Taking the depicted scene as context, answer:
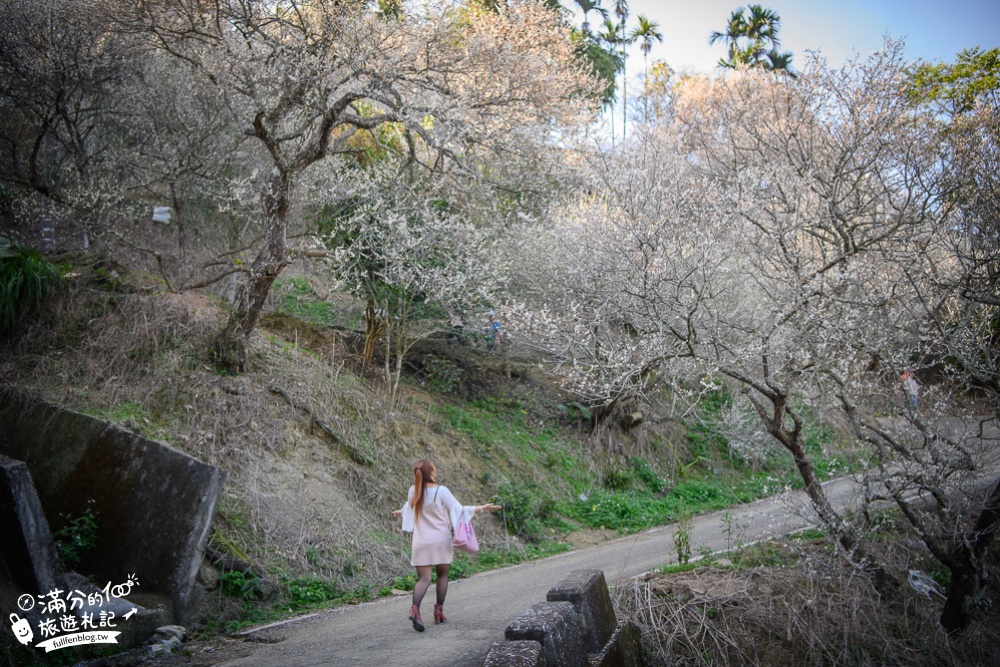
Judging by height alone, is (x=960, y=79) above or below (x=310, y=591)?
above

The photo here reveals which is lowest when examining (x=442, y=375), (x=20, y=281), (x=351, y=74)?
(x=442, y=375)

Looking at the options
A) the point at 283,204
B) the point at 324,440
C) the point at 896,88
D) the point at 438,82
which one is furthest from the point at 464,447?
the point at 896,88

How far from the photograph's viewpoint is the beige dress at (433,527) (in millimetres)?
6344

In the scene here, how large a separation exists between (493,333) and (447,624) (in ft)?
31.1

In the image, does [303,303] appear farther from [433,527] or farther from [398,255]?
[433,527]

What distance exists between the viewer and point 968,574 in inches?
317

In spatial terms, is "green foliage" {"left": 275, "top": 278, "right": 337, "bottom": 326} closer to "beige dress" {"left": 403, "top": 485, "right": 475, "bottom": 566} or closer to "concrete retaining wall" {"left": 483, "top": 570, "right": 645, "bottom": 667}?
"beige dress" {"left": 403, "top": 485, "right": 475, "bottom": 566}

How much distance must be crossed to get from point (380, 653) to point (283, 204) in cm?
654

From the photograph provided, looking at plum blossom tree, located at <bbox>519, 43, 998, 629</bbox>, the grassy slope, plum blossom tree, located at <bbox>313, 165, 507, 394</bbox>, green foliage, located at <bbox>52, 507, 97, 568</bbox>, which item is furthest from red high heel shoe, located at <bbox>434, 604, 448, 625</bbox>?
plum blossom tree, located at <bbox>313, 165, 507, 394</bbox>

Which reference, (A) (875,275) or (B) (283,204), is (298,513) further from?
(A) (875,275)

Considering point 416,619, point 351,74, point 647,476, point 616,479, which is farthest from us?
point 647,476

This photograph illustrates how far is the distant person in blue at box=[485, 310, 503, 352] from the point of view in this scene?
15227 millimetres

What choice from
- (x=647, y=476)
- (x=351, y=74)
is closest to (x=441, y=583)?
(x=351, y=74)

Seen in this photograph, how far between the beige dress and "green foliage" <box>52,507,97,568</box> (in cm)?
318
